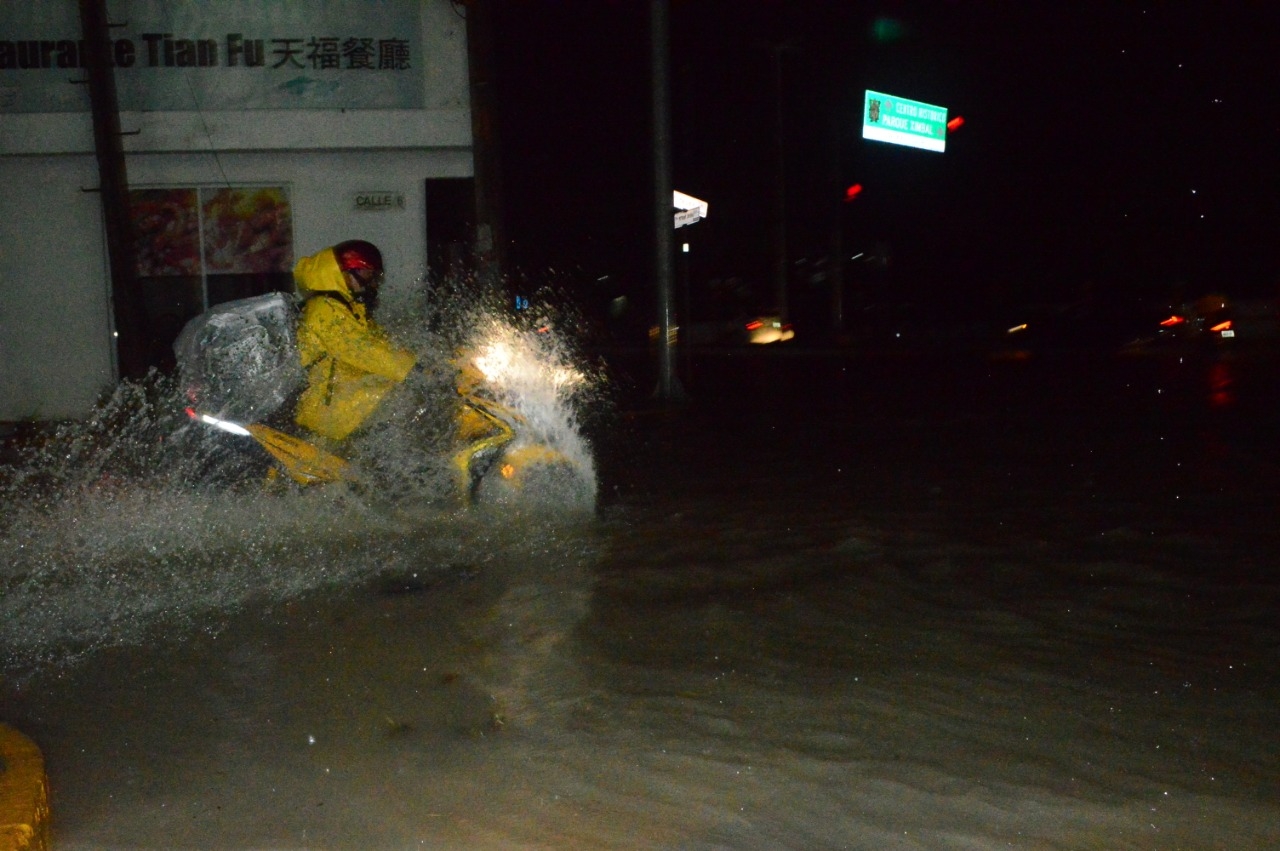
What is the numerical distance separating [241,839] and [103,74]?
485 inches

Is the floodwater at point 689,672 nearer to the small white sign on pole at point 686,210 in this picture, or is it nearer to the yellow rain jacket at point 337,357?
the yellow rain jacket at point 337,357

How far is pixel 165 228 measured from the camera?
1585cm

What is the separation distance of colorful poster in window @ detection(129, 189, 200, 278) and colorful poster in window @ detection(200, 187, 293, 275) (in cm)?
16

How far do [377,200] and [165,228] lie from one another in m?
2.53

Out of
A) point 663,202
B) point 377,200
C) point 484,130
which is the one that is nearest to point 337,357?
point 484,130

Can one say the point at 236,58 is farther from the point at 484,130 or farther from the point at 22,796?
the point at 22,796

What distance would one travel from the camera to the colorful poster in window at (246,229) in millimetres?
15844

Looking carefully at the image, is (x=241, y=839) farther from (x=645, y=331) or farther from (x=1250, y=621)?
(x=645, y=331)

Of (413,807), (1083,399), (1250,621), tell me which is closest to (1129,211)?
(1083,399)

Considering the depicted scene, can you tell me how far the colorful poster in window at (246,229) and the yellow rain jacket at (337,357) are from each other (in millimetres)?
8749

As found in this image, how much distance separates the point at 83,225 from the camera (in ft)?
51.8

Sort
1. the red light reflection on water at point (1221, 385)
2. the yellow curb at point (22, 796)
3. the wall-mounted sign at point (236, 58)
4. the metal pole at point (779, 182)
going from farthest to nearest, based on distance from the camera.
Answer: the metal pole at point (779, 182)
the red light reflection on water at point (1221, 385)
the wall-mounted sign at point (236, 58)
the yellow curb at point (22, 796)

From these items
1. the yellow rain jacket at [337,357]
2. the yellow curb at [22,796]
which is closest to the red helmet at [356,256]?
the yellow rain jacket at [337,357]

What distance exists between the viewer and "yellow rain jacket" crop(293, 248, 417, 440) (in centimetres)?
730
